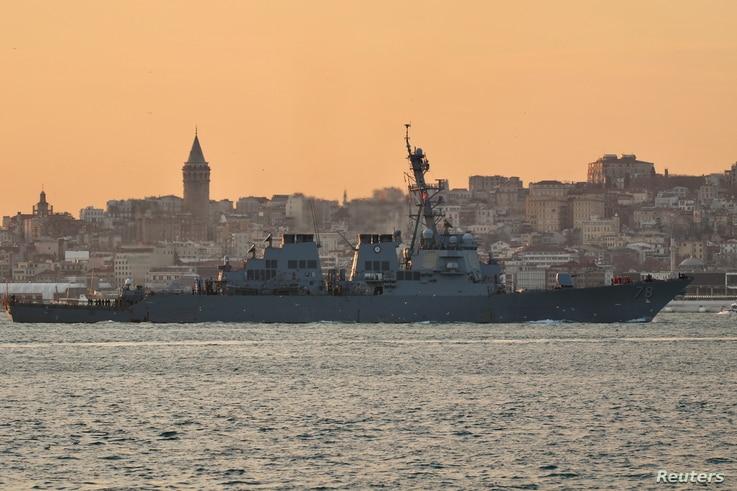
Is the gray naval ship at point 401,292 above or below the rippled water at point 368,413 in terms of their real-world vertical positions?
above

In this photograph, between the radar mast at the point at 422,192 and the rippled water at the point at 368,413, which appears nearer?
the rippled water at the point at 368,413

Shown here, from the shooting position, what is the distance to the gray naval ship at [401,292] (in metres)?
83.8

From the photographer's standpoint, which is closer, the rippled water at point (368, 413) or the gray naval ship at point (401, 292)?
the rippled water at point (368, 413)

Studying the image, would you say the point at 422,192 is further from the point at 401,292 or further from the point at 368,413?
the point at 368,413

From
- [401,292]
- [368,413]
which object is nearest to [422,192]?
[401,292]

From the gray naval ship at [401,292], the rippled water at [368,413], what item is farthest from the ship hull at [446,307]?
the rippled water at [368,413]

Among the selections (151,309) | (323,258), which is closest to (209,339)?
(151,309)

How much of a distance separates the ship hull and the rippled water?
10.3 meters

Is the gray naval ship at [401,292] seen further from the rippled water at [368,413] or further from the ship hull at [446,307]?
the rippled water at [368,413]

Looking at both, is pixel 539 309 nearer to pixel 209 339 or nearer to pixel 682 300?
pixel 209 339

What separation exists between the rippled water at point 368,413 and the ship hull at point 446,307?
10.3 meters

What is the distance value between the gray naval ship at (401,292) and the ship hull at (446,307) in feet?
0.16

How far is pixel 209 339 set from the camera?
2987 inches

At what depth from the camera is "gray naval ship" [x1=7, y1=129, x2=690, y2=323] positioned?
275ft
